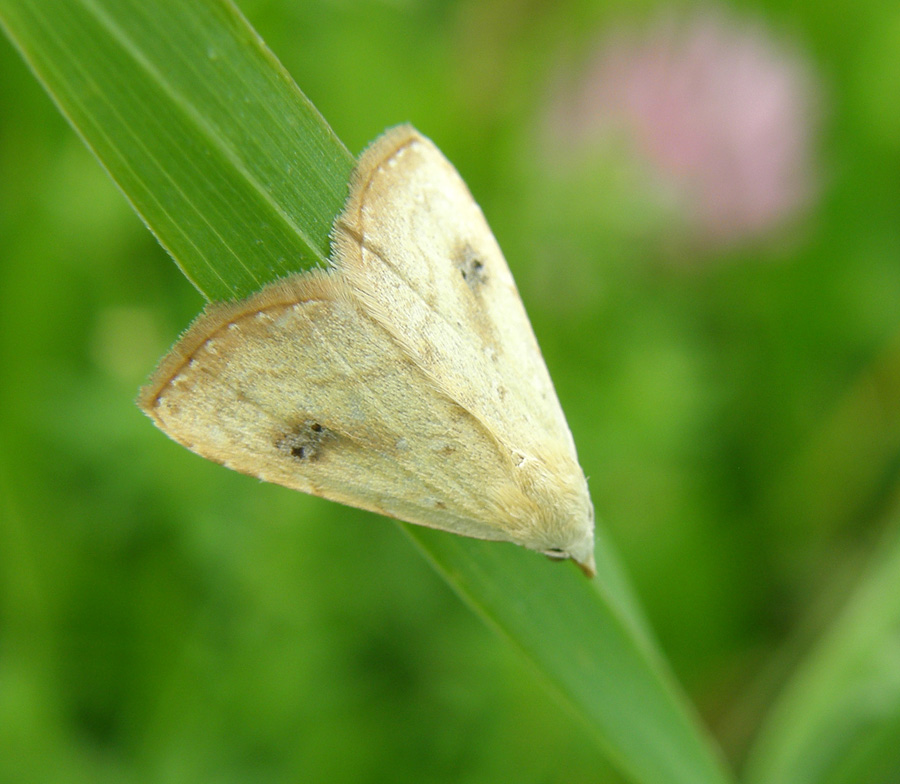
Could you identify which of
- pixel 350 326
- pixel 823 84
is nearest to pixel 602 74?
pixel 823 84

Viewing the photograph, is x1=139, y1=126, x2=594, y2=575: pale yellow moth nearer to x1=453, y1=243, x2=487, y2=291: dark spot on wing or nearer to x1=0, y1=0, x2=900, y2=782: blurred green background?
x1=453, y1=243, x2=487, y2=291: dark spot on wing

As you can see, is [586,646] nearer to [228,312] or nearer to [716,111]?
[228,312]

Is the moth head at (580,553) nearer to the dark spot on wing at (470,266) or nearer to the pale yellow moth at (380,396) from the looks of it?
the pale yellow moth at (380,396)

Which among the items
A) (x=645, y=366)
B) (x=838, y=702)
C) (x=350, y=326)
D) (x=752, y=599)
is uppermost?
(x=350, y=326)

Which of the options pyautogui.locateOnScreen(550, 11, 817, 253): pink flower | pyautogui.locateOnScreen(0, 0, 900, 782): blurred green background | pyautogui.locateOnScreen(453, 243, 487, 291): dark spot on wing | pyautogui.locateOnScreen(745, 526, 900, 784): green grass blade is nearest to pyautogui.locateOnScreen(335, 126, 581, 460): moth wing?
pyautogui.locateOnScreen(453, 243, 487, 291): dark spot on wing

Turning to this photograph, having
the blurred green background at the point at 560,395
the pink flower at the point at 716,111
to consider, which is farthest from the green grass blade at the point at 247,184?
the pink flower at the point at 716,111

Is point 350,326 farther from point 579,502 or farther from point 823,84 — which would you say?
point 823,84

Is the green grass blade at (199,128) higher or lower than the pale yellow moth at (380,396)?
higher
